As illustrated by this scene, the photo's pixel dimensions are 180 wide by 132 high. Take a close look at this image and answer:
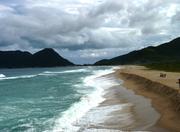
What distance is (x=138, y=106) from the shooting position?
2745 centimetres

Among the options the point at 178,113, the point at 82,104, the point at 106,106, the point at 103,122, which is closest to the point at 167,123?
the point at 178,113

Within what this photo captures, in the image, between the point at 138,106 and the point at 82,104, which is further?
the point at 82,104

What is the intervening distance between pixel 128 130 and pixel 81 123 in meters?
3.61

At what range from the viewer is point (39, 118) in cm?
2384

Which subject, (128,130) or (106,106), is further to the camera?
(106,106)

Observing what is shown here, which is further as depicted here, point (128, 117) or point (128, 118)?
point (128, 117)

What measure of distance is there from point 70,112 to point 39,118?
280 centimetres

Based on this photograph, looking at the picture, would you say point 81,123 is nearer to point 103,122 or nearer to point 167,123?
point 103,122

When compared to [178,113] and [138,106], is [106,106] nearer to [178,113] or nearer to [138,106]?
[138,106]

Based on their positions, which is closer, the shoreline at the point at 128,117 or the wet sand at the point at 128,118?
the wet sand at the point at 128,118

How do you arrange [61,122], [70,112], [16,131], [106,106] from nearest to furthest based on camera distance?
[16,131]
[61,122]
[70,112]
[106,106]

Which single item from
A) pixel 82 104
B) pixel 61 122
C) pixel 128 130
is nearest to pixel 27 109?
pixel 82 104

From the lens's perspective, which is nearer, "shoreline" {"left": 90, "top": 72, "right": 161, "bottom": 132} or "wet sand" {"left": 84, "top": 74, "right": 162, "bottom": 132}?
"wet sand" {"left": 84, "top": 74, "right": 162, "bottom": 132}

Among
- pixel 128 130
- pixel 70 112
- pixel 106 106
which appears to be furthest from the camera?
pixel 106 106
